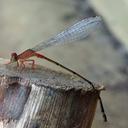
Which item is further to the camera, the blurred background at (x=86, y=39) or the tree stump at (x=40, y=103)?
the blurred background at (x=86, y=39)

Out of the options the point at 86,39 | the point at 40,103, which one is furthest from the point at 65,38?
the point at 86,39

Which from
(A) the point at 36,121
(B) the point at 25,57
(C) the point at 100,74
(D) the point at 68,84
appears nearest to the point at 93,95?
(D) the point at 68,84

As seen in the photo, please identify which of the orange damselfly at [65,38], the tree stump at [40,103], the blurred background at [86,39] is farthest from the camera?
the blurred background at [86,39]

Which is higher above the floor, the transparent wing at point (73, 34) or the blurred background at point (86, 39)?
the blurred background at point (86, 39)

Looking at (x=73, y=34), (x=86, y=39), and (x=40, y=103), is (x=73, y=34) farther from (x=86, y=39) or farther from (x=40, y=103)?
(x=86, y=39)

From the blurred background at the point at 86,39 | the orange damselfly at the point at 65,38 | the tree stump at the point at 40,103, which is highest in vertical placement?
the blurred background at the point at 86,39

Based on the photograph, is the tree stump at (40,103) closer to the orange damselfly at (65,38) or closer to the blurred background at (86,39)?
the orange damselfly at (65,38)

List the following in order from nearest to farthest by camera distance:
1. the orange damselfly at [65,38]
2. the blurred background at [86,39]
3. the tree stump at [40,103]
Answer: the tree stump at [40,103] → the orange damselfly at [65,38] → the blurred background at [86,39]

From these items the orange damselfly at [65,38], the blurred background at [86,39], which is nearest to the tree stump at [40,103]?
the orange damselfly at [65,38]

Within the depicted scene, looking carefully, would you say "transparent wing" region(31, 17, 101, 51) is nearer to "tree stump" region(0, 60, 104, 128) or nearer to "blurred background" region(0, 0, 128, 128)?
"tree stump" region(0, 60, 104, 128)
